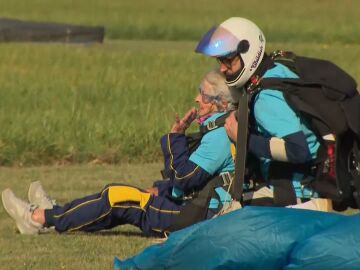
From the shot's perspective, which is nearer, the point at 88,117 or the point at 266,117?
the point at 266,117

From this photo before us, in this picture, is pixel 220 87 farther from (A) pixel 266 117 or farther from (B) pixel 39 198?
(B) pixel 39 198

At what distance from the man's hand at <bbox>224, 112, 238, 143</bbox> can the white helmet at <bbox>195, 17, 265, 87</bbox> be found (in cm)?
21

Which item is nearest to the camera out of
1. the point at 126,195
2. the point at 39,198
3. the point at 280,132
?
the point at 280,132

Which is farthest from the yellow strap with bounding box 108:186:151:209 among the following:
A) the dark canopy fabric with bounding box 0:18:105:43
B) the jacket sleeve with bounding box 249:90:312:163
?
the dark canopy fabric with bounding box 0:18:105:43

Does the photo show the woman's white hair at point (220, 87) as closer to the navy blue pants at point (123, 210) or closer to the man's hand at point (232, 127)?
the man's hand at point (232, 127)

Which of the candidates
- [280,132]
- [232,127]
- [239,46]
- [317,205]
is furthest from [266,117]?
[317,205]

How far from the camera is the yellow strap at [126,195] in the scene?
774 cm

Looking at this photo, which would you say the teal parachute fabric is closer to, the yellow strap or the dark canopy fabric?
the yellow strap

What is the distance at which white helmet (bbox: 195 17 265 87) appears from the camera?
22.8 ft

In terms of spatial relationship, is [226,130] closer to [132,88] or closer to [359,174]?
[359,174]

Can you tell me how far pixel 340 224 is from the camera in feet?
19.8

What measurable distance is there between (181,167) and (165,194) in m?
0.55

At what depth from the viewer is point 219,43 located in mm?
6980

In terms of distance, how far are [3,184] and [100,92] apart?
6120mm
